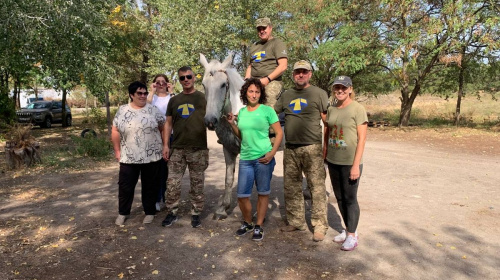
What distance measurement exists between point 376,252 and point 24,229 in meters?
4.60

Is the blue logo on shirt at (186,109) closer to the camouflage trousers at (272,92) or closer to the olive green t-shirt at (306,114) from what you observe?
the camouflage trousers at (272,92)

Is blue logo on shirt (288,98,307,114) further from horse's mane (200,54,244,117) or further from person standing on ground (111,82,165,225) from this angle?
person standing on ground (111,82,165,225)

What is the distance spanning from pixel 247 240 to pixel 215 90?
1925 millimetres

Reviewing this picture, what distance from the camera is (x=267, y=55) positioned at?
4.72 m

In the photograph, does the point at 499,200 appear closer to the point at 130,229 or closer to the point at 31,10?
the point at 130,229

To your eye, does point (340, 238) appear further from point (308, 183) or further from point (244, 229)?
point (244, 229)

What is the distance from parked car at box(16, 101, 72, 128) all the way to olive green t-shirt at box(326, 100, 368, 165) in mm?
20281

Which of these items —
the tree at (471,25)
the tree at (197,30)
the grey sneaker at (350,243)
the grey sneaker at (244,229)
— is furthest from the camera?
the tree at (197,30)

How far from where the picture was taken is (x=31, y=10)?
7820mm

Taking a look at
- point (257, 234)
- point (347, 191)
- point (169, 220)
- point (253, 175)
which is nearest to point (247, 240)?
point (257, 234)

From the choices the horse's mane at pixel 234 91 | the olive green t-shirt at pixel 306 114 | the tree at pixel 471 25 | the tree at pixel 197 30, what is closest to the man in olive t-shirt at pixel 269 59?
the horse's mane at pixel 234 91

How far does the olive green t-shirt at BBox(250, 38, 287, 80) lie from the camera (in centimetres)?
467

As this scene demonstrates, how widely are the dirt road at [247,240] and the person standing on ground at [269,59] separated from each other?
195cm

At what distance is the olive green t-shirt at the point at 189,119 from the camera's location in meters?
4.30
